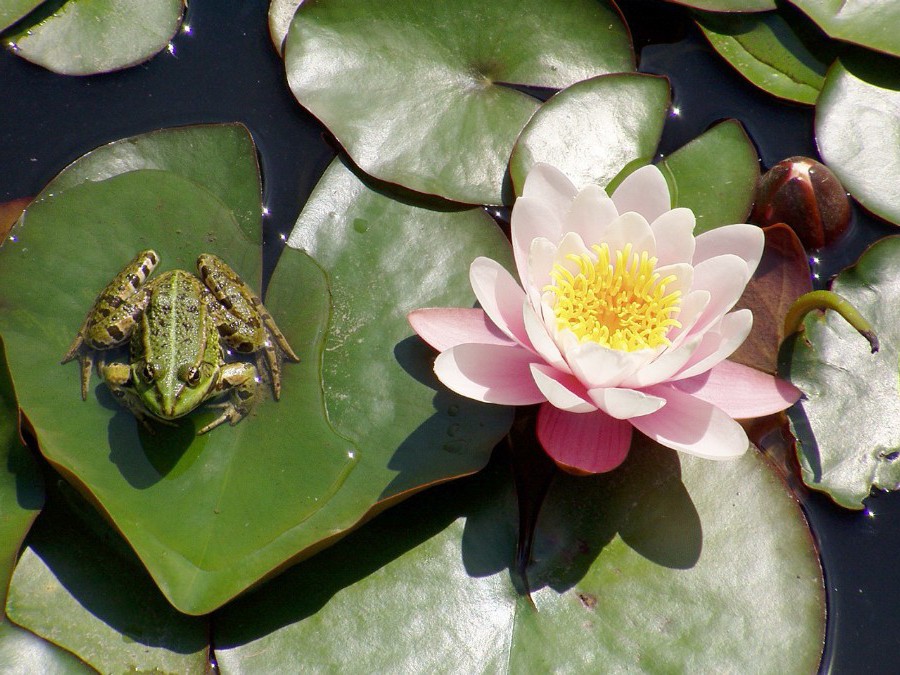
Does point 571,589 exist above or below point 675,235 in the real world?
below

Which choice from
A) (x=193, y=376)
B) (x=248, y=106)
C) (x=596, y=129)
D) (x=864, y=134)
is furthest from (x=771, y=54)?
(x=193, y=376)

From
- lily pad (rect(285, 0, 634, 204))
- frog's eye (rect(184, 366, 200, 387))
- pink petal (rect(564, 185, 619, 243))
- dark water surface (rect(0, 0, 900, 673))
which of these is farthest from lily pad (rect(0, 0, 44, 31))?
pink petal (rect(564, 185, 619, 243))

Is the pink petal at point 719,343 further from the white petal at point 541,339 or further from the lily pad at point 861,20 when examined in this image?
the lily pad at point 861,20

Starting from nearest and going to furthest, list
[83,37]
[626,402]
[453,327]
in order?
1. [626,402]
2. [453,327]
3. [83,37]

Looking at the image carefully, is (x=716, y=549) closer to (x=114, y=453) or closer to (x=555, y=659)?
(x=555, y=659)

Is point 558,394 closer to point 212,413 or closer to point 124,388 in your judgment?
point 212,413
